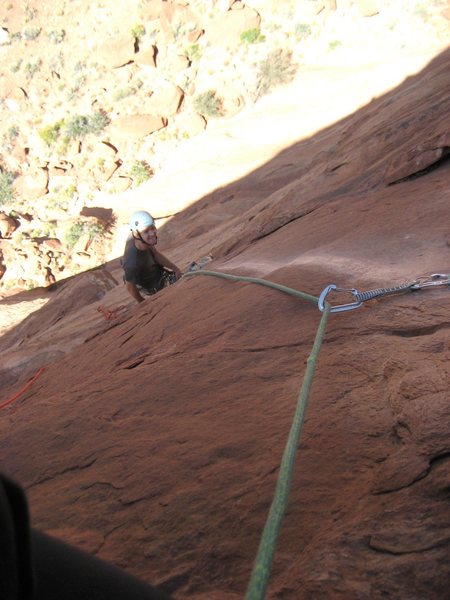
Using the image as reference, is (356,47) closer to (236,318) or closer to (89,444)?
(236,318)

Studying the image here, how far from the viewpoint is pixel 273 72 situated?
15875mm

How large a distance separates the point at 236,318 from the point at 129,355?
820 millimetres

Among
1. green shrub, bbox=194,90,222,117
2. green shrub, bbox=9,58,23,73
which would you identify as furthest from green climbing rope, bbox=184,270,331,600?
green shrub, bbox=9,58,23,73

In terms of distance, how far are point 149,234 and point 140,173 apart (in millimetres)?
11201

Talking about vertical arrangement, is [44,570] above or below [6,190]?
below

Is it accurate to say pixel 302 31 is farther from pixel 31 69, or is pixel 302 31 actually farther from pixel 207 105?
pixel 31 69

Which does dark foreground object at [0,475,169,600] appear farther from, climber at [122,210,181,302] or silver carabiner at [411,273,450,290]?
climber at [122,210,181,302]

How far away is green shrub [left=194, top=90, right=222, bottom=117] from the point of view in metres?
16.1

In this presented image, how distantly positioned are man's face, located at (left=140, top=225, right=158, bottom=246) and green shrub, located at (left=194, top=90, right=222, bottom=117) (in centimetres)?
1227

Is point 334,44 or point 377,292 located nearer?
point 377,292

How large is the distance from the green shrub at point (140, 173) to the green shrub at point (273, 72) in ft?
13.6

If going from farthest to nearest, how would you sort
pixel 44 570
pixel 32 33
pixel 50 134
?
1. pixel 32 33
2. pixel 50 134
3. pixel 44 570

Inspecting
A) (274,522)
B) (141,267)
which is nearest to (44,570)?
(274,522)

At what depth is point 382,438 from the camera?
1708 mm
